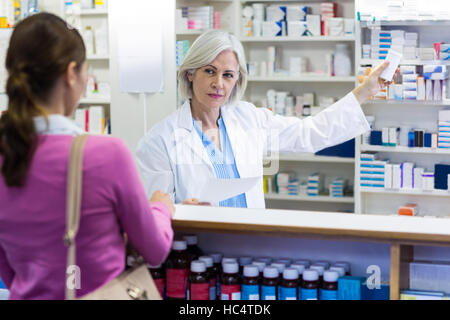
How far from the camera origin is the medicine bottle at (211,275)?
1919mm

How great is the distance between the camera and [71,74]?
1.41 metres

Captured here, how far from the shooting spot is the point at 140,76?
5008mm

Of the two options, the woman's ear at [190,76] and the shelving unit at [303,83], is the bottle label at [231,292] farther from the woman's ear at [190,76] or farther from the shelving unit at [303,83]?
the shelving unit at [303,83]

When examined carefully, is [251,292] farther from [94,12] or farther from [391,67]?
[94,12]

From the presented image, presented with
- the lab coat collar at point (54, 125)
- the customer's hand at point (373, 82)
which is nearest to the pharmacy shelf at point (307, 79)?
the customer's hand at point (373, 82)

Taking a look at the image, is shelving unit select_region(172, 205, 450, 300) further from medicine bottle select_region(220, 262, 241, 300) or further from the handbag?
the handbag

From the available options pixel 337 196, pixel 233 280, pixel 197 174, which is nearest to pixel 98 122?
pixel 337 196

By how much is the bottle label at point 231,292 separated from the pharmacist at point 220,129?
0.80 metres

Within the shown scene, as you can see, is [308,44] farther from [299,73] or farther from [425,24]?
[425,24]

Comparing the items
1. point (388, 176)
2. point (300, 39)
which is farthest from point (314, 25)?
point (388, 176)

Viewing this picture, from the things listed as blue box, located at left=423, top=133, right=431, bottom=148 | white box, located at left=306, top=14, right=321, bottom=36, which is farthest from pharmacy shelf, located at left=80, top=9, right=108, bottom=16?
blue box, located at left=423, top=133, right=431, bottom=148
